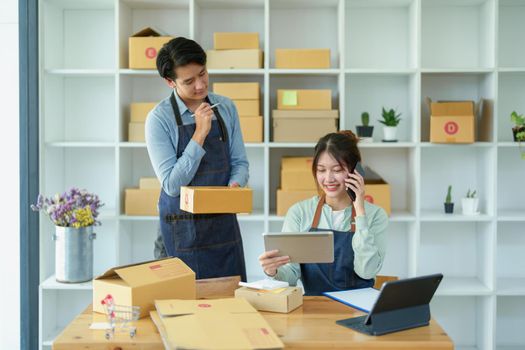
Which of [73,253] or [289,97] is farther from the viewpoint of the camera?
[289,97]

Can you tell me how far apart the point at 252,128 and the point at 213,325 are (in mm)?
2211

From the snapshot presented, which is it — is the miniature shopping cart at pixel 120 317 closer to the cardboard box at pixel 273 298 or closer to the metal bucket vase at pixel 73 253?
the cardboard box at pixel 273 298

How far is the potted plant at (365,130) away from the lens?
12.9ft

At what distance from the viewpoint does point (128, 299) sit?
199cm

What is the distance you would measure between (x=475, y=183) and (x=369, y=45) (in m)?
1.09

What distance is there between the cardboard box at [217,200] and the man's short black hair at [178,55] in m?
0.54

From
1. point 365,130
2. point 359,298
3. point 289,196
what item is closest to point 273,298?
point 359,298

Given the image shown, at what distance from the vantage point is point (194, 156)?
8.89 feet

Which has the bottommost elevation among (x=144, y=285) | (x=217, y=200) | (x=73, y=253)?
(x=73, y=253)

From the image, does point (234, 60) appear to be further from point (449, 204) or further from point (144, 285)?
point (144, 285)

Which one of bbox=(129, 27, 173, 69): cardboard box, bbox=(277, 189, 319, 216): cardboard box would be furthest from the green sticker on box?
bbox=(129, 27, 173, 69): cardboard box

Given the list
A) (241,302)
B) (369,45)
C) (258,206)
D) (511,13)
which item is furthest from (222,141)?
(511,13)

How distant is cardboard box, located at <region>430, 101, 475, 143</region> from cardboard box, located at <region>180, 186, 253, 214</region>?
1.72 meters

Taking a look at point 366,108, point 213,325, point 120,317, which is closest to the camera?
point 213,325
